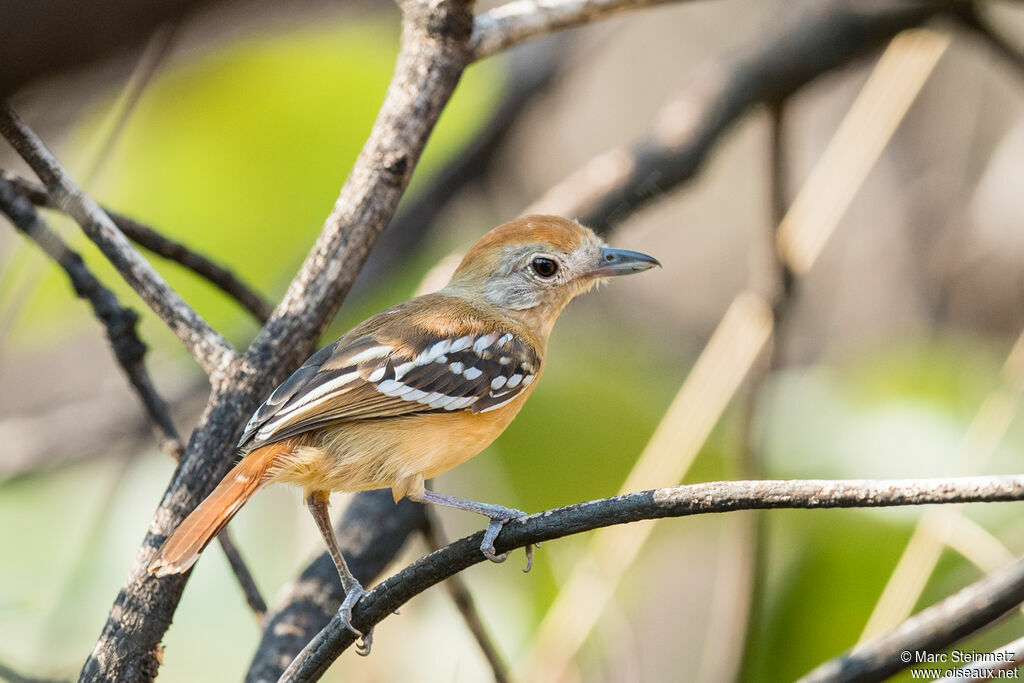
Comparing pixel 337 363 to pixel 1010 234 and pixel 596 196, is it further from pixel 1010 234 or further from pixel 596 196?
pixel 1010 234

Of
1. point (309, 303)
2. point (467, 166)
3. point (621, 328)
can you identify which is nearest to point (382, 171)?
point (309, 303)

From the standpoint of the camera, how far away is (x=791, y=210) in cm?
442

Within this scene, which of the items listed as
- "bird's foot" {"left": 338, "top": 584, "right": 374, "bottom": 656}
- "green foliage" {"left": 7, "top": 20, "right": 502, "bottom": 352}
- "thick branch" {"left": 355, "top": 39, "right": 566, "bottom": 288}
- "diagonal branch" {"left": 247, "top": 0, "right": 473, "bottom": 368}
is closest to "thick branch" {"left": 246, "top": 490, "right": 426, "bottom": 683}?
"bird's foot" {"left": 338, "top": 584, "right": 374, "bottom": 656}

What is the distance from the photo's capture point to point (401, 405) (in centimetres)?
261

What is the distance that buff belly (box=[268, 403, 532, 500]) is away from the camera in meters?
2.47

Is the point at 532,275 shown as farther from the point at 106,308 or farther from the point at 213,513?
the point at 213,513

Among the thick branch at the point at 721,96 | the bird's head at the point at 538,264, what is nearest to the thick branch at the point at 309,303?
the bird's head at the point at 538,264

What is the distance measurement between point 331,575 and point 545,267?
49.0 inches

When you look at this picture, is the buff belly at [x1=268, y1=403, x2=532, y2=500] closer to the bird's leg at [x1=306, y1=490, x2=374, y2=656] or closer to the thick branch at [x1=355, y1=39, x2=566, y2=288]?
the bird's leg at [x1=306, y1=490, x2=374, y2=656]

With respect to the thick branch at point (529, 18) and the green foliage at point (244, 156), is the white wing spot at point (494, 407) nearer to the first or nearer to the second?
the thick branch at point (529, 18)

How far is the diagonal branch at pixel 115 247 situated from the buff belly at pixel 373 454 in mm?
313

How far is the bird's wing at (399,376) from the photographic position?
239 centimetres

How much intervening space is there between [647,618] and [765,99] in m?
2.83

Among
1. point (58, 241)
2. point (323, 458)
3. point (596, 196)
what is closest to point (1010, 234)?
point (596, 196)
